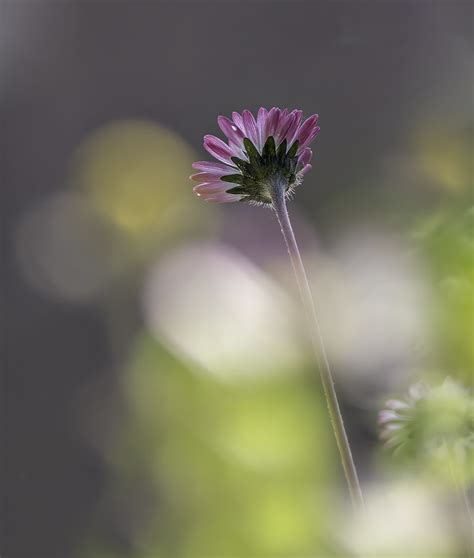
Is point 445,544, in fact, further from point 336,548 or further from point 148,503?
point 148,503

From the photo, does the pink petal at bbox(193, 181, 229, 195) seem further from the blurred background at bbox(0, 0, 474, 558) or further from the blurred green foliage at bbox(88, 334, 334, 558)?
the blurred background at bbox(0, 0, 474, 558)

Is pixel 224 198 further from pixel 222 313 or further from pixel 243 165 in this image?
pixel 222 313

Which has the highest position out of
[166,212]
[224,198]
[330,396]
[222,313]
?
[166,212]

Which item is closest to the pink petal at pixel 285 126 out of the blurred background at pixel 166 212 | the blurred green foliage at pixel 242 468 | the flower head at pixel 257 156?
the flower head at pixel 257 156

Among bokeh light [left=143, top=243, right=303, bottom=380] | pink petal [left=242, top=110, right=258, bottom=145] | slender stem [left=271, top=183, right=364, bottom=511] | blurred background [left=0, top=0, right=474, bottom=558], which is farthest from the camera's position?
blurred background [left=0, top=0, right=474, bottom=558]

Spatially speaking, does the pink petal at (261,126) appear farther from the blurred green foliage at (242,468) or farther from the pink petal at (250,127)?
the blurred green foliage at (242,468)

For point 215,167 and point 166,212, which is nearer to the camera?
point 215,167

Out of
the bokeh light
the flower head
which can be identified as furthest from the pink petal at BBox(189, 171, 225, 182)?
the bokeh light

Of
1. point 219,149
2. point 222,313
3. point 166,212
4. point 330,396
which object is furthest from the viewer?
point 166,212

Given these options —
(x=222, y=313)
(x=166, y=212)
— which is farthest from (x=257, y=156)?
(x=166, y=212)
